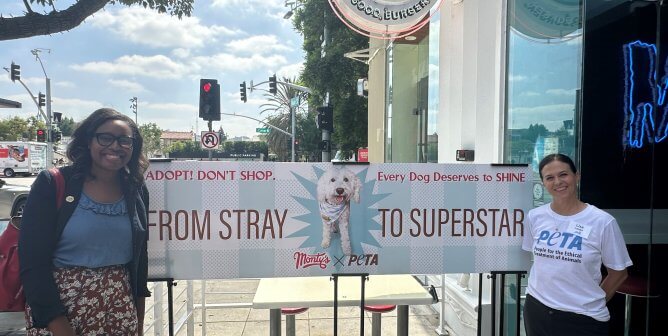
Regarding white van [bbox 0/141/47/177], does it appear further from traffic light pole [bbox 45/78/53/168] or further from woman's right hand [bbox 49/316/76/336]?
woman's right hand [bbox 49/316/76/336]

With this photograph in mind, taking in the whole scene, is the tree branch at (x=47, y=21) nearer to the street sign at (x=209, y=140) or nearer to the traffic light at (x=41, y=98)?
the street sign at (x=209, y=140)

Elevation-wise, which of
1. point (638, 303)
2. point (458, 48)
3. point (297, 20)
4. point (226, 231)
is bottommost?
point (638, 303)

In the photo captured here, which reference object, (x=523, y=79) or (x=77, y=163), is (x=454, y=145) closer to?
(x=523, y=79)

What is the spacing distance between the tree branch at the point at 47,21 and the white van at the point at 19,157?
119 feet

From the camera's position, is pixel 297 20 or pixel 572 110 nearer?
pixel 572 110

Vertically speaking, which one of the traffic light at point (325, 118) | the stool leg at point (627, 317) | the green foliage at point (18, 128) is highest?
the green foliage at point (18, 128)

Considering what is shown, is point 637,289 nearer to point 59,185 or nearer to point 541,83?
point 541,83

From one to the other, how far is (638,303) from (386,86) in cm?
909

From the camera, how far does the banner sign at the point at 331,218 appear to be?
2621 mm

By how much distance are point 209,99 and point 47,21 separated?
552 centimetres

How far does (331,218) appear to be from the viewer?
2.71 meters

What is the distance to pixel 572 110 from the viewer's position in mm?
3576

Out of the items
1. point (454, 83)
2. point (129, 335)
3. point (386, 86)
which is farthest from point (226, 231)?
point (386, 86)

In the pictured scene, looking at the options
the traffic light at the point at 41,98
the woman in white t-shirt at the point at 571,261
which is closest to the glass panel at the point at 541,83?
the woman in white t-shirt at the point at 571,261
